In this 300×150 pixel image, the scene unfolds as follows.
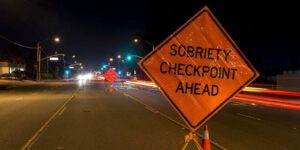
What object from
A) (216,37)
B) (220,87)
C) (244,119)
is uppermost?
(216,37)

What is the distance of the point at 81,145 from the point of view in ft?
34.5

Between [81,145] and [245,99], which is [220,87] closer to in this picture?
[81,145]

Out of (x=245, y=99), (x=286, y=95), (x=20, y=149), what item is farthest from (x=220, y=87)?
(x=286, y=95)

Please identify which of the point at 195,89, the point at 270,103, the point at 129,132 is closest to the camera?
the point at 195,89

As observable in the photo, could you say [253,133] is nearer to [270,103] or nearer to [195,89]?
[195,89]

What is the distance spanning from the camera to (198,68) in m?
6.39

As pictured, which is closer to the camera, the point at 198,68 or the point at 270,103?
the point at 198,68

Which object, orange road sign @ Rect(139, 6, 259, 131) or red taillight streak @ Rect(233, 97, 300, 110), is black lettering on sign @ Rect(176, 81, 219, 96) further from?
red taillight streak @ Rect(233, 97, 300, 110)

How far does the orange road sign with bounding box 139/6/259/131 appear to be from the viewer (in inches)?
248

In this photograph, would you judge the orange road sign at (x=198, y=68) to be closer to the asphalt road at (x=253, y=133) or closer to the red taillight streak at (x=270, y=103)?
the asphalt road at (x=253, y=133)

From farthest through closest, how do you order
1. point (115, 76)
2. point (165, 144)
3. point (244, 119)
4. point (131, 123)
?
1. point (115, 76)
2. point (244, 119)
3. point (131, 123)
4. point (165, 144)

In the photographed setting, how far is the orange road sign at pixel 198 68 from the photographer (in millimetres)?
6309

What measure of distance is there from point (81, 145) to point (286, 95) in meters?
30.0

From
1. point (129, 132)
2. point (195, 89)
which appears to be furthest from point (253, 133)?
point (195, 89)
